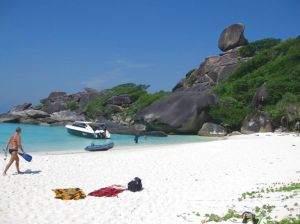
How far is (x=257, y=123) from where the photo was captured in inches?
1275

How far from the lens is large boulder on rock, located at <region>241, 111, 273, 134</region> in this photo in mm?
31455

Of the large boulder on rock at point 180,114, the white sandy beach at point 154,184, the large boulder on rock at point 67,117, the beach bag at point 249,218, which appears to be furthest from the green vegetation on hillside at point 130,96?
the beach bag at point 249,218

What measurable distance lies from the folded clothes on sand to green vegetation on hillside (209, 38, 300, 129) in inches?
912

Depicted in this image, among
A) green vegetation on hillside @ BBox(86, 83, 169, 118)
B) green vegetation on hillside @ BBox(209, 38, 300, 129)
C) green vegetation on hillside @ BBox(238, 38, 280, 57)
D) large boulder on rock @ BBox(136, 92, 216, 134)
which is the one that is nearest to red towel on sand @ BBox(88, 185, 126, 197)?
green vegetation on hillside @ BBox(209, 38, 300, 129)

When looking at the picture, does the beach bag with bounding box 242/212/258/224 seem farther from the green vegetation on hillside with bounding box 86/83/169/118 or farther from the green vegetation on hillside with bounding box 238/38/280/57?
the green vegetation on hillside with bounding box 238/38/280/57

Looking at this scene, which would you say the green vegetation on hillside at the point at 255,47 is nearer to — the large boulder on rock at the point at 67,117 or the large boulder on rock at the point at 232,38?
the large boulder on rock at the point at 232,38

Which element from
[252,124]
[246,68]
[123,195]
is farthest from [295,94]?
[123,195]

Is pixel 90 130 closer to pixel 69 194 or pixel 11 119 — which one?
pixel 69 194

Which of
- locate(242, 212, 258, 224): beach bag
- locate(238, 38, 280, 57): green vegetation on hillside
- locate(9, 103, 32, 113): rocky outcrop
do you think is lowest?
locate(242, 212, 258, 224): beach bag

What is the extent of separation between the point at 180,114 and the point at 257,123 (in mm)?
6500

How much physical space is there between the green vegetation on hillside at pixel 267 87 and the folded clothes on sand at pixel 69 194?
2317 centimetres

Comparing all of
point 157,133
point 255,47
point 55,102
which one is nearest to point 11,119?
point 55,102

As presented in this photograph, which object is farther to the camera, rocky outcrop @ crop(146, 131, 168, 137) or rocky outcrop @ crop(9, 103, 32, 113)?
rocky outcrop @ crop(9, 103, 32, 113)

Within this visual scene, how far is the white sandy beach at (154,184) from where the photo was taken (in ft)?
27.4
